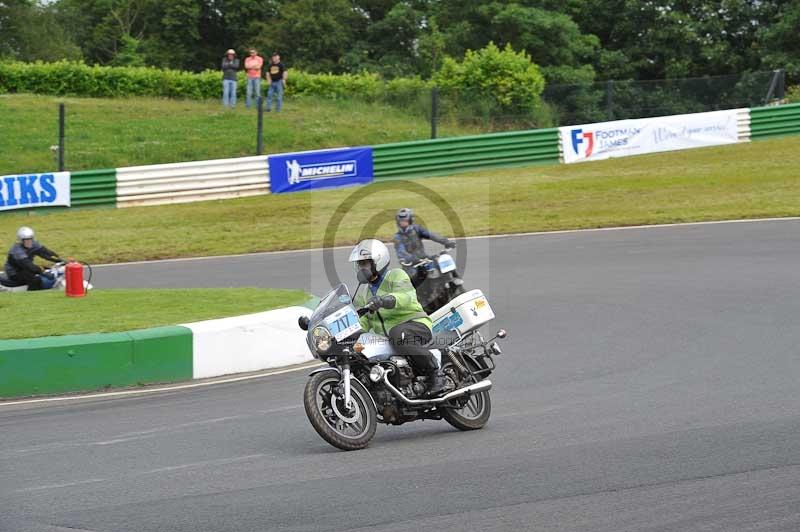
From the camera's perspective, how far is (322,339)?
838cm

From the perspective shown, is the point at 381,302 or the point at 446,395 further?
the point at 446,395

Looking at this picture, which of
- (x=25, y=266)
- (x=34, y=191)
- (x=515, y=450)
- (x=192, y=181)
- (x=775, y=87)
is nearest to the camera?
(x=515, y=450)

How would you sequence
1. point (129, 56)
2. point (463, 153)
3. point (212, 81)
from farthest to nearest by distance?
point (129, 56) → point (212, 81) → point (463, 153)

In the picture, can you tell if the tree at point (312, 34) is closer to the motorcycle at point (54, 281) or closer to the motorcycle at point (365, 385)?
the motorcycle at point (54, 281)

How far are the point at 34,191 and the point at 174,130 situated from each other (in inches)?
263

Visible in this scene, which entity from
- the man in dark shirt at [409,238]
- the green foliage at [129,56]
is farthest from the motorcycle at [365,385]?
the green foliage at [129,56]

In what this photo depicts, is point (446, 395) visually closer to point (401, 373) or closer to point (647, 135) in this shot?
point (401, 373)

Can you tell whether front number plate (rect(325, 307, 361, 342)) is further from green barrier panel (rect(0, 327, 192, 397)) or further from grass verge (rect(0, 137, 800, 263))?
grass verge (rect(0, 137, 800, 263))

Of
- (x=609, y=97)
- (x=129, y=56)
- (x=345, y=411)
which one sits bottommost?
(x=345, y=411)

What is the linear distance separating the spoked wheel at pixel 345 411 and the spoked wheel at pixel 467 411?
882 mm

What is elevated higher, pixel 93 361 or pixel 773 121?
pixel 773 121

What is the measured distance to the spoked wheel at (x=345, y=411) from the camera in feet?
27.5

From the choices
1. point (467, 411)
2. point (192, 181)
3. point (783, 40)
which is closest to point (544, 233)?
point (192, 181)

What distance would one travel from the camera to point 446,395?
357 inches
